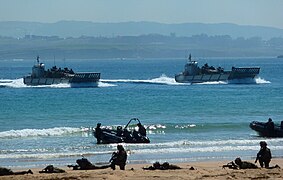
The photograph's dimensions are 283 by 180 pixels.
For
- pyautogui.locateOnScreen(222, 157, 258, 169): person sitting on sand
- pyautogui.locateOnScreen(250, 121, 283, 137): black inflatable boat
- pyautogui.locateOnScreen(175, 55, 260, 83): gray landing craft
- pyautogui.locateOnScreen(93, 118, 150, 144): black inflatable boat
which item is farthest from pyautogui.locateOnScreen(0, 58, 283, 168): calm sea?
pyautogui.locateOnScreen(175, 55, 260, 83): gray landing craft

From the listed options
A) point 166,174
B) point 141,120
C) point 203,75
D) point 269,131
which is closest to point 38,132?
point 141,120

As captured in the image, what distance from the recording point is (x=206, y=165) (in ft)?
82.2

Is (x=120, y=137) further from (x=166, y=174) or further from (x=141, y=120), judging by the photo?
(x=141, y=120)

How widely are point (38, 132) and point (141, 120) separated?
943 cm

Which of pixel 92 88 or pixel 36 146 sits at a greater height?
pixel 92 88

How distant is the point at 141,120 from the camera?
46688 mm

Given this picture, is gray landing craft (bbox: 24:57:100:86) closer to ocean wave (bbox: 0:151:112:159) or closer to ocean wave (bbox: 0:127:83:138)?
ocean wave (bbox: 0:127:83:138)

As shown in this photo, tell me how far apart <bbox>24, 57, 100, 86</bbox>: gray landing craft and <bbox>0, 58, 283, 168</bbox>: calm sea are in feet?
4.03

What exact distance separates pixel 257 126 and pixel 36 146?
1002 centimetres

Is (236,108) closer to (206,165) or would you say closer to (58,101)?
(58,101)

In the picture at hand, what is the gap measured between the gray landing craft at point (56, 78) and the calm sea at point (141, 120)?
1.23m

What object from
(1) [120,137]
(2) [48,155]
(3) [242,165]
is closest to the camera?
(3) [242,165]

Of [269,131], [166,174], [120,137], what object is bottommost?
[166,174]

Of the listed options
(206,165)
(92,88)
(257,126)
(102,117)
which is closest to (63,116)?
(102,117)
